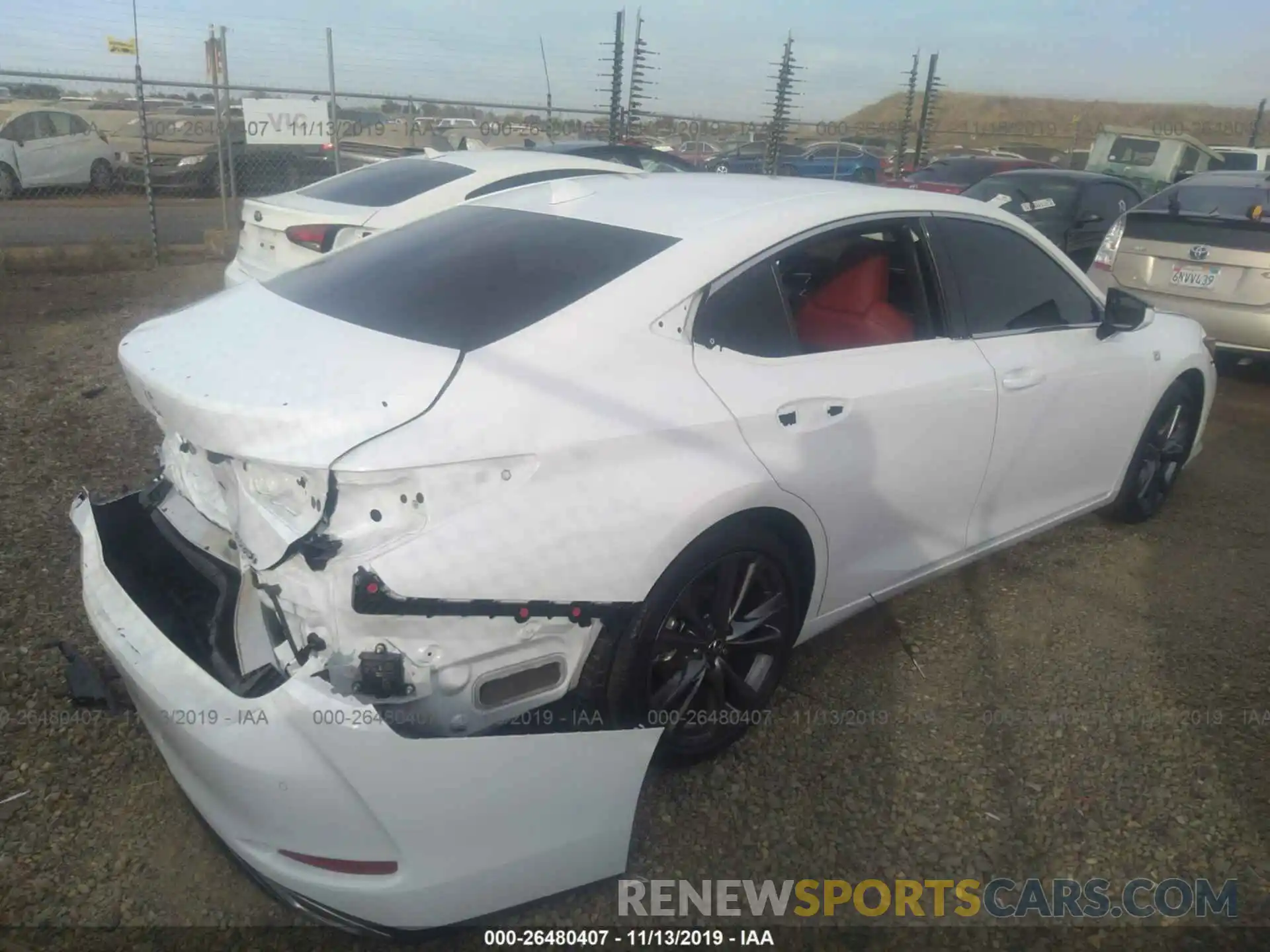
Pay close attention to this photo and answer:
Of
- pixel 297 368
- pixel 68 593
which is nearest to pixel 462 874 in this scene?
pixel 297 368

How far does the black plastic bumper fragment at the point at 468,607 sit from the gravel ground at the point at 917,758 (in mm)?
665

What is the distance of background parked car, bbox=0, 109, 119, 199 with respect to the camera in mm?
13320

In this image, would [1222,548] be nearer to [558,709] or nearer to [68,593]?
[558,709]

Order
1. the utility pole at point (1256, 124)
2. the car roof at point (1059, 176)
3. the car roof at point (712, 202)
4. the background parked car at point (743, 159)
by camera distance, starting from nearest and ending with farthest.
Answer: the car roof at point (712, 202), the car roof at point (1059, 176), the background parked car at point (743, 159), the utility pole at point (1256, 124)

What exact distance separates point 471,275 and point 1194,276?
6.13 meters

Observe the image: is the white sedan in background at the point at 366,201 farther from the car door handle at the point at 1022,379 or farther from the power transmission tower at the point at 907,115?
the power transmission tower at the point at 907,115

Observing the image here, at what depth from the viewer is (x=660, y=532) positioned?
2.30m

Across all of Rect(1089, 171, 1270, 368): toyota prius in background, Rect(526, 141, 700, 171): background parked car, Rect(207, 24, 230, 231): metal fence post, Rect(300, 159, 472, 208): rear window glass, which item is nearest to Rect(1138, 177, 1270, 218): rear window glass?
Rect(1089, 171, 1270, 368): toyota prius in background

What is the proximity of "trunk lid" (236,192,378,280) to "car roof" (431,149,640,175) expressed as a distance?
3.00ft

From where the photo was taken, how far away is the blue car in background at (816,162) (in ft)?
58.0

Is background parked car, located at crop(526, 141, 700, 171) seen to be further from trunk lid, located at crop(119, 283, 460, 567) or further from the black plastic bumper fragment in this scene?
the black plastic bumper fragment

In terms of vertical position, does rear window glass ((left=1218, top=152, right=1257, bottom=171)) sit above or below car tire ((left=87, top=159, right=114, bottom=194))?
above

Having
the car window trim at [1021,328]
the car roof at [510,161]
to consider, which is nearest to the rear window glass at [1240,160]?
the car roof at [510,161]

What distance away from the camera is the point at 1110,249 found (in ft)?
23.8
